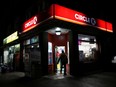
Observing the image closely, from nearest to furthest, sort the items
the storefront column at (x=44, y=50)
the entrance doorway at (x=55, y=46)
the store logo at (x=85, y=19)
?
the store logo at (x=85, y=19)
the storefront column at (x=44, y=50)
the entrance doorway at (x=55, y=46)

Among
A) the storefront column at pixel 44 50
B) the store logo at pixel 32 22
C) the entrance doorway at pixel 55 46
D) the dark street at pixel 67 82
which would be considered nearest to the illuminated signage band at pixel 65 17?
the store logo at pixel 32 22

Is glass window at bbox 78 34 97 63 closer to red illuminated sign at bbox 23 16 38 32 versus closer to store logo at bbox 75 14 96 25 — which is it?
store logo at bbox 75 14 96 25

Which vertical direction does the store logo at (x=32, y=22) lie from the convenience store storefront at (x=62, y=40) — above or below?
above

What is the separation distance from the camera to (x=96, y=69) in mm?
15641

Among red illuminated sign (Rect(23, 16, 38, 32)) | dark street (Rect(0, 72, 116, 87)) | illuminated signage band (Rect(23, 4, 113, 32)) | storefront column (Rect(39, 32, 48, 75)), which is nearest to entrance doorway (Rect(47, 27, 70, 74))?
storefront column (Rect(39, 32, 48, 75))

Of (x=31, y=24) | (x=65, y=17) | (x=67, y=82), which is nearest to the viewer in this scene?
(x=67, y=82)

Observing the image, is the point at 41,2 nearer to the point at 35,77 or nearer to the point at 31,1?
the point at 31,1

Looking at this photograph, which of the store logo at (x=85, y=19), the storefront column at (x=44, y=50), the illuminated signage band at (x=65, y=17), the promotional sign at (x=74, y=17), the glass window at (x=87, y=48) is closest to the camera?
the illuminated signage band at (x=65, y=17)

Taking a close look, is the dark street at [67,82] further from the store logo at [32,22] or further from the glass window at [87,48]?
the store logo at [32,22]

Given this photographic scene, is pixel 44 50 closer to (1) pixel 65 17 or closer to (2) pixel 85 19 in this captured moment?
(1) pixel 65 17

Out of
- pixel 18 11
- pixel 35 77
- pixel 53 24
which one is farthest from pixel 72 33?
pixel 18 11

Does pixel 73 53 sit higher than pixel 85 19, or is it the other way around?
pixel 85 19

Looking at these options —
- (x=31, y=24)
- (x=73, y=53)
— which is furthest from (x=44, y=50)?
(x=31, y=24)

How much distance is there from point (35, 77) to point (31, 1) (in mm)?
9207
